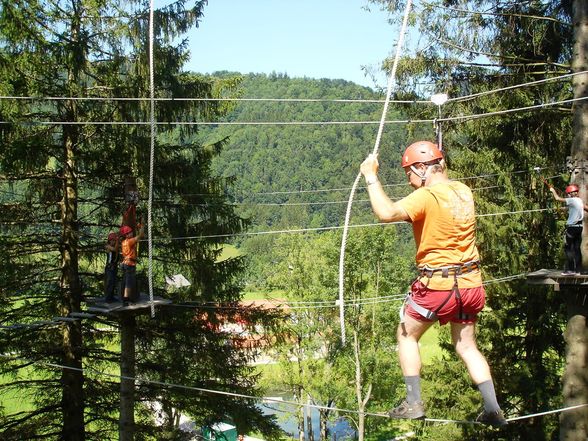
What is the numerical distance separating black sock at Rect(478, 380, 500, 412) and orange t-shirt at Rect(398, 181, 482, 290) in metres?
0.71

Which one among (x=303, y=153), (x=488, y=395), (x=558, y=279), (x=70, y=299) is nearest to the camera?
(x=488, y=395)

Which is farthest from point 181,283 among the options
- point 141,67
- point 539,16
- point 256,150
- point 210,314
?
point 256,150

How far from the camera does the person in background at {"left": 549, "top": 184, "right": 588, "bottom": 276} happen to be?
7676 millimetres

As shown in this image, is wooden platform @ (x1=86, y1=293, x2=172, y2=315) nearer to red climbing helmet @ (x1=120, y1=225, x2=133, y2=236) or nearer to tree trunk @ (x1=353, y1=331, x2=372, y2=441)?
red climbing helmet @ (x1=120, y1=225, x2=133, y2=236)

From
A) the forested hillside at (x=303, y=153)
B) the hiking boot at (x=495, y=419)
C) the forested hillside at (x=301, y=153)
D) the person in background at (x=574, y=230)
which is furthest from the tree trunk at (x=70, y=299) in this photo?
the forested hillside at (x=303, y=153)

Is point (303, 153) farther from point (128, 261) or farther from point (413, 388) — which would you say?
point (413, 388)

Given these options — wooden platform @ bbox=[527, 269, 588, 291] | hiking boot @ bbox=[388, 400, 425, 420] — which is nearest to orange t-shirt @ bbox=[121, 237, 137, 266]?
hiking boot @ bbox=[388, 400, 425, 420]

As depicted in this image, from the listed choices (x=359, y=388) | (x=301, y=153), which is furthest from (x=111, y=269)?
(x=301, y=153)

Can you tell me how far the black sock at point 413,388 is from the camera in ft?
14.5

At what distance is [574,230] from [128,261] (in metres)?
5.32

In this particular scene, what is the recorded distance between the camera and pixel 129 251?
8.18 meters

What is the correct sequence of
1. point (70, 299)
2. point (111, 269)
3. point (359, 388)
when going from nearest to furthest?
point (111, 269) → point (70, 299) → point (359, 388)

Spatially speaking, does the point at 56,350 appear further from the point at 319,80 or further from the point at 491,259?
the point at 319,80

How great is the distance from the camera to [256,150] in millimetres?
117312
